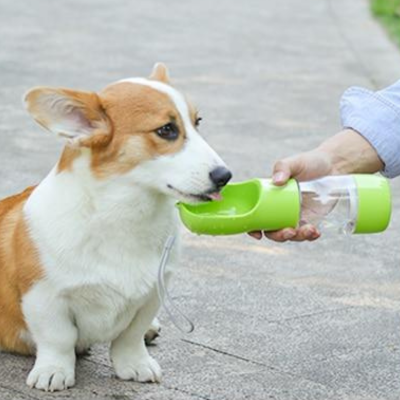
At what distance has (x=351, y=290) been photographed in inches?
165

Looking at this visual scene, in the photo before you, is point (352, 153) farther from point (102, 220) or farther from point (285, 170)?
point (102, 220)

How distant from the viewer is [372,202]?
2965 millimetres

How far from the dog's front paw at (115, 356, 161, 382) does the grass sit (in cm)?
736

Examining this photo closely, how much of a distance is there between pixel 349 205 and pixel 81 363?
94 centimetres

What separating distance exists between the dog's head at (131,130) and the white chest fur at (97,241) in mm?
68

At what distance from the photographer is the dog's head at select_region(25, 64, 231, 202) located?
2.95m

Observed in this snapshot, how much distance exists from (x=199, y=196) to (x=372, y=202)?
44cm

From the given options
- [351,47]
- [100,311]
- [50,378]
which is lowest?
[351,47]

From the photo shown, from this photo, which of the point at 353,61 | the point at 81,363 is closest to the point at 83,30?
the point at 353,61

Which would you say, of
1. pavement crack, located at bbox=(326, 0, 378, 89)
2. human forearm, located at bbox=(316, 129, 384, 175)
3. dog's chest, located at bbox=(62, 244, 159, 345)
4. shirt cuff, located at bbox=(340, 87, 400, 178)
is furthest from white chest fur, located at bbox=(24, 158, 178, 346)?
pavement crack, located at bbox=(326, 0, 378, 89)

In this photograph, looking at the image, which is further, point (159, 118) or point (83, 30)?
point (83, 30)

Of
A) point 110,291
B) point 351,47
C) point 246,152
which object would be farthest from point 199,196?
point 351,47

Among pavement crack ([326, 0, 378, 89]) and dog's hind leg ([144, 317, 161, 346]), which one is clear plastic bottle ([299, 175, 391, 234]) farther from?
pavement crack ([326, 0, 378, 89])

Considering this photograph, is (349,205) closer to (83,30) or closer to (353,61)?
(353,61)
